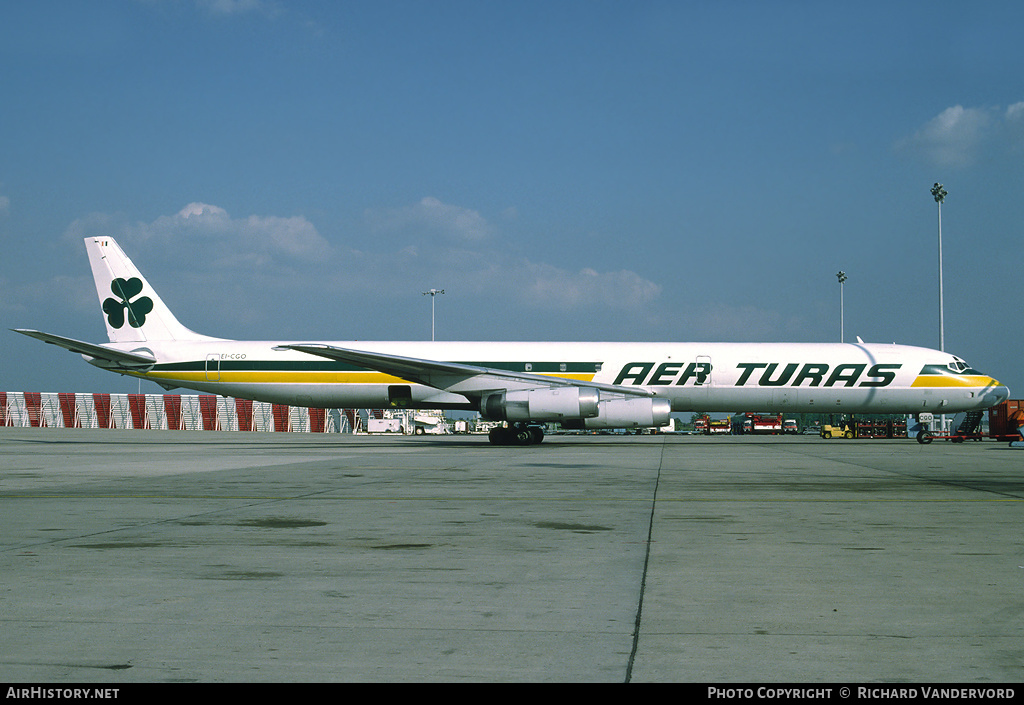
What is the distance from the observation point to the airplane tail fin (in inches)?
1248

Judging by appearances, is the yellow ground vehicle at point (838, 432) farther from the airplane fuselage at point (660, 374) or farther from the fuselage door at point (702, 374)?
the fuselage door at point (702, 374)

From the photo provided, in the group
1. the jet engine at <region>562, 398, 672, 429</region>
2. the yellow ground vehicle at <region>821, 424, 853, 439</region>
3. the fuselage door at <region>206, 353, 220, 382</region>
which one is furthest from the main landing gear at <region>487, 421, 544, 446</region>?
the yellow ground vehicle at <region>821, 424, 853, 439</region>

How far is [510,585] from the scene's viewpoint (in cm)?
588

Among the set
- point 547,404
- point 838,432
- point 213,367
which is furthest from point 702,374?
point 838,432

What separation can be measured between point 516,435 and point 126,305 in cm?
1549

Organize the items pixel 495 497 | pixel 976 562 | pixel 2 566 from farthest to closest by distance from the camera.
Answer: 1. pixel 495 497
2. pixel 976 562
3. pixel 2 566

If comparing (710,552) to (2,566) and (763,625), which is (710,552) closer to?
(763,625)

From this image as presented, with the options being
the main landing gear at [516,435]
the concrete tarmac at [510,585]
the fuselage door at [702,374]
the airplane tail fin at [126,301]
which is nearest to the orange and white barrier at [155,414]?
the airplane tail fin at [126,301]

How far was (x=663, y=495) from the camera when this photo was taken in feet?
40.2

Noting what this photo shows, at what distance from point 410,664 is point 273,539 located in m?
4.28

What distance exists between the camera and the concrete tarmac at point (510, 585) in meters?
4.00

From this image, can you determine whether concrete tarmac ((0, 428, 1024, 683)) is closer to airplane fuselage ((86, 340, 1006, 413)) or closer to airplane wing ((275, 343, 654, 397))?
airplane wing ((275, 343, 654, 397))

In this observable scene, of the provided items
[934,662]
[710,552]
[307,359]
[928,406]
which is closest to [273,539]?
[710,552]

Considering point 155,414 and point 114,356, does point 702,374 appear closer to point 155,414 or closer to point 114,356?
point 114,356
